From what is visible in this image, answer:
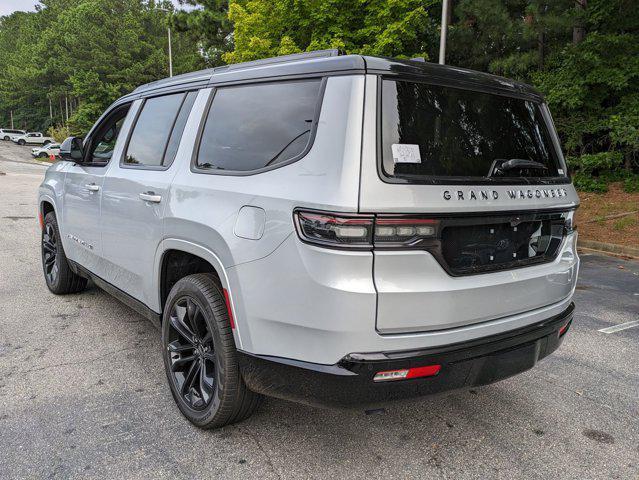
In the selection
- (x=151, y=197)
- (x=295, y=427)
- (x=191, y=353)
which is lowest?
(x=295, y=427)

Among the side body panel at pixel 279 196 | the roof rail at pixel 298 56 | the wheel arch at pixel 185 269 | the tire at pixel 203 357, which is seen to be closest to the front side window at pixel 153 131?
the wheel arch at pixel 185 269

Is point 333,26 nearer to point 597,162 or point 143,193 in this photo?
point 597,162

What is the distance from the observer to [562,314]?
263 cm

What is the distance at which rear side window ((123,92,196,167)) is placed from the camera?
304cm

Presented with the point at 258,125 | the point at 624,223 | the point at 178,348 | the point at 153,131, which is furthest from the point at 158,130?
the point at 624,223

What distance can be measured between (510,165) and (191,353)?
77.2 inches

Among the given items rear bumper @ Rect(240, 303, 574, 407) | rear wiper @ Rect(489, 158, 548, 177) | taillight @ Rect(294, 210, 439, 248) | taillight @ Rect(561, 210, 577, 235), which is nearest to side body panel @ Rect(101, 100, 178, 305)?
rear bumper @ Rect(240, 303, 574, 407)

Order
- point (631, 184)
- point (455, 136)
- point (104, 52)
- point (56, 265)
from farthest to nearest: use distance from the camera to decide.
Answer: point (104, 52) → point (631, 184) → point (56, 265) → point (455, 136)

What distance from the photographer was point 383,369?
1.96m

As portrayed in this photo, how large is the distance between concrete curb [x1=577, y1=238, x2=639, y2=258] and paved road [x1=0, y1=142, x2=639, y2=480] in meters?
5.78

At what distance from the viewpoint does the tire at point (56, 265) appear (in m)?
4.80

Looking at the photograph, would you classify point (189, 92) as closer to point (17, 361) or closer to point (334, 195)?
point (334, 195)

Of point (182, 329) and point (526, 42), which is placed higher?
point (526, 42)

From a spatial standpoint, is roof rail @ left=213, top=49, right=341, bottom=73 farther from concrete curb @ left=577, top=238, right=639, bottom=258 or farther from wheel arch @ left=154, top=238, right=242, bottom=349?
concrete curb @ left=577, top=238, right=639, bottom=258
